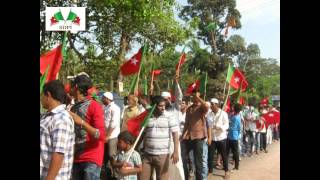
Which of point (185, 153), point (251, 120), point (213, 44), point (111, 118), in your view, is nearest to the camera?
point (111, 118)

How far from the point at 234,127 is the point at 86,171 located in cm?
497

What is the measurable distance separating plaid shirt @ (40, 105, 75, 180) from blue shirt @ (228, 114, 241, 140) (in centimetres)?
578

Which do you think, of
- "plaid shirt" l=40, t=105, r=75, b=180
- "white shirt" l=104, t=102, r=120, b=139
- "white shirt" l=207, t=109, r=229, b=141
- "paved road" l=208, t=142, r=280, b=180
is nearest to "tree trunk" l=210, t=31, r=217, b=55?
"paved road" l=208, t=142, r=280, b=180

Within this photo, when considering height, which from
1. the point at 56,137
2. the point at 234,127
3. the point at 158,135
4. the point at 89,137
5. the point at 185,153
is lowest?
the point at 185,153

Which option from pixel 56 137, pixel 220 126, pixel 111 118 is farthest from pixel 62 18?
pixel 220 126

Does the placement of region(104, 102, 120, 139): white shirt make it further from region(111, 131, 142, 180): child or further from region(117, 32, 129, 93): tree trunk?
region(117, 32, 129, 93): tree trunk

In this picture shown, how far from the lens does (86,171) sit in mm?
5012

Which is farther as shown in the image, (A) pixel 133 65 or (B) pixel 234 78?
(B) pixel 234 78

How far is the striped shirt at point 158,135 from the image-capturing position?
6281 millimetres

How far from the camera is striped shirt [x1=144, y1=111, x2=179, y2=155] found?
A: 628cm

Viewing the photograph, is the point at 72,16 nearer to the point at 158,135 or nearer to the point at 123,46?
the point at 158,135

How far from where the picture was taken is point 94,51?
10.3 metres
